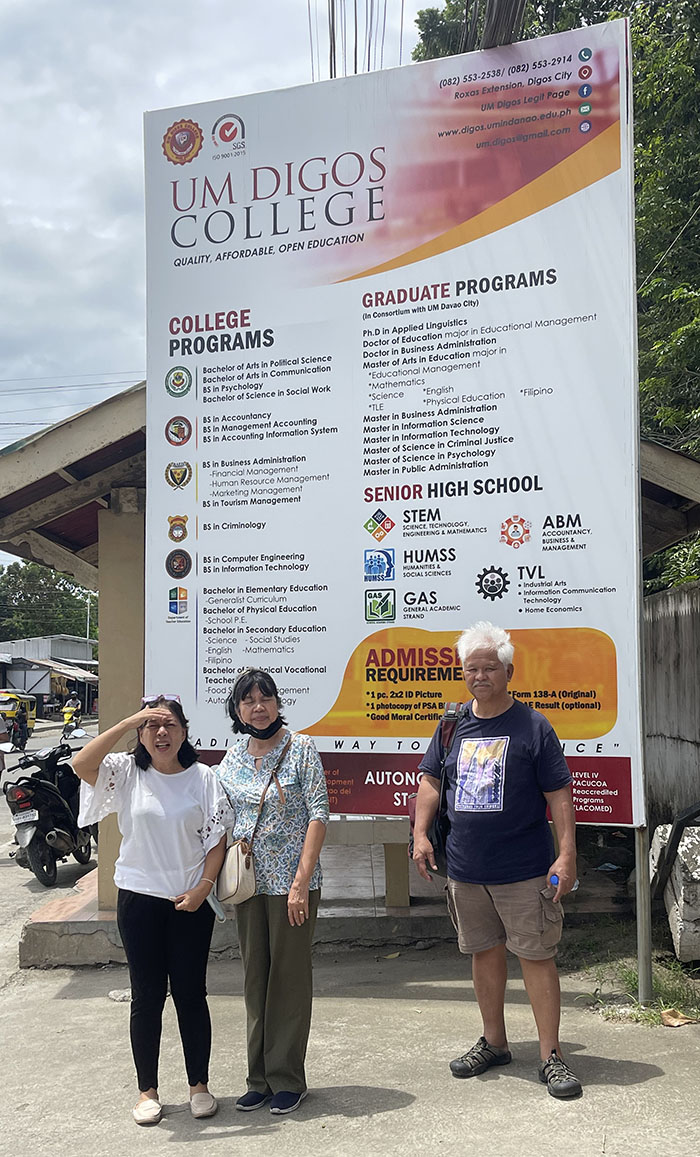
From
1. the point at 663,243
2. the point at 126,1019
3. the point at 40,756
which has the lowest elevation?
the point at 126,1019

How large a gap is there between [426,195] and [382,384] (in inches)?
41.4

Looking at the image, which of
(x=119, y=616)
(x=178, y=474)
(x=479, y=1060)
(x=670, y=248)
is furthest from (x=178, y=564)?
(x=670, y=248)

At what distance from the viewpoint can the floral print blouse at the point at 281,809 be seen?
3.95 m

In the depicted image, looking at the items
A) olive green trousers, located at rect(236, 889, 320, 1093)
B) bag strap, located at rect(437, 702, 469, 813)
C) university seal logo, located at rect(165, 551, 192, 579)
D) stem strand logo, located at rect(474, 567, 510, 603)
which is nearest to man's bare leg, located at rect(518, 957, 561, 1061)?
bag strap, located at rect(437, 702, 469, 813)

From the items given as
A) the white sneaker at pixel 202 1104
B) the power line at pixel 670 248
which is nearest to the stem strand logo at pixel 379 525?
the white sneaker at pixel 202 1104

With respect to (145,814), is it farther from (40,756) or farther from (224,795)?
(40,756)

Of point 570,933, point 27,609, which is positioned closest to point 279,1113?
point 570,933

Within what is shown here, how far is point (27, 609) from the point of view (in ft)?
217

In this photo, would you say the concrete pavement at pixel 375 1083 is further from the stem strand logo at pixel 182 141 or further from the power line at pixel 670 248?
the power line at pixel 670 248

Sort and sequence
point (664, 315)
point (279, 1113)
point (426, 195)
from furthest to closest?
point (664, 315) < point (426, 195) < point (279, 1113)

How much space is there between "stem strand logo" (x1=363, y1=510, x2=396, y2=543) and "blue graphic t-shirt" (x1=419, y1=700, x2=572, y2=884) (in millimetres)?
1616

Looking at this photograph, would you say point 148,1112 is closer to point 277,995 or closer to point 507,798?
point 277,995

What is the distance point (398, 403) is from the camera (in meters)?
5.49

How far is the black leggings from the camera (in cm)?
383
